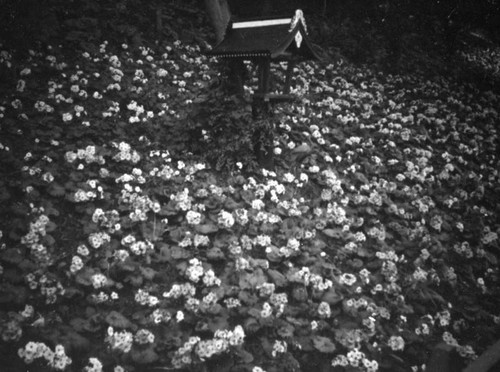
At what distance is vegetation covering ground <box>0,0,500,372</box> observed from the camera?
3.03m

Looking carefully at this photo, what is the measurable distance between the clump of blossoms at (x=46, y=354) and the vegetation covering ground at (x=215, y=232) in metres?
0.01

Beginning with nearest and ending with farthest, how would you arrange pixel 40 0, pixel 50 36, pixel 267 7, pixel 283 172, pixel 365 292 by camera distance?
pixel 365 292, pixel 283 172, pixel 40 0, pixel 50 36, pixel 267 7

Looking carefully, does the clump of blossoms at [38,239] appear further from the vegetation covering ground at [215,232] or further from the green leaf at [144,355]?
the green leaf at [144,355]

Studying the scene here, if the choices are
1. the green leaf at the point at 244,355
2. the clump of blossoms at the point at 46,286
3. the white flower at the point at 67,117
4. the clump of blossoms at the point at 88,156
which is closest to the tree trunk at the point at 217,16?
the white flower at the point at 67,117

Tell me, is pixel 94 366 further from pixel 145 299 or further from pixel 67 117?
pixel 67 117

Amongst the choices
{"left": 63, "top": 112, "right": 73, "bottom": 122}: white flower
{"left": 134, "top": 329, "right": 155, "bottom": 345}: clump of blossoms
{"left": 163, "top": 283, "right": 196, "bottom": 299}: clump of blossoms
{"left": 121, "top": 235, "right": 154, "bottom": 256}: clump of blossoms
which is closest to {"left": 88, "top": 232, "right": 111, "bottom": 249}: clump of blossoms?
{"left": 121, "top": 235, "right": 154, "bottom": 256}: clump of blossoms

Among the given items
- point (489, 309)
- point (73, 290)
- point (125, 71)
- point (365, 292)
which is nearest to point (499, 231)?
point (489, 309)

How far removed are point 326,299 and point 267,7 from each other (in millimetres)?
9771

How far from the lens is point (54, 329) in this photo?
2.79 metres

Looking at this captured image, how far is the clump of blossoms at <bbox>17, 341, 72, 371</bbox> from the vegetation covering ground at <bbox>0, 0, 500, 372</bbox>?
11 mm

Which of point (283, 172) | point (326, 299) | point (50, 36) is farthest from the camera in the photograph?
point (50, 36)

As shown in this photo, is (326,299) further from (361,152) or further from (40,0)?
(40,0)

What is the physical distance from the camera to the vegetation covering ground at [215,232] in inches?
119

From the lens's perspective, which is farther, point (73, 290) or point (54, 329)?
point (73, 290)
